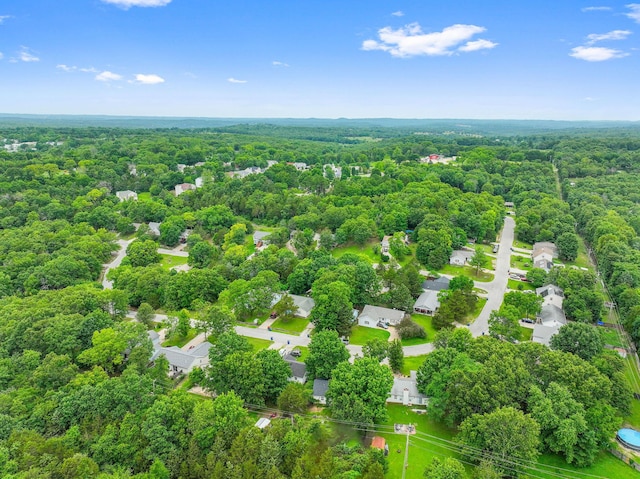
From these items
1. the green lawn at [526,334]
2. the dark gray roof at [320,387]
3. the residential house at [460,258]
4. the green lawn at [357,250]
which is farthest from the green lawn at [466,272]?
the dark gray roof at [320,387]

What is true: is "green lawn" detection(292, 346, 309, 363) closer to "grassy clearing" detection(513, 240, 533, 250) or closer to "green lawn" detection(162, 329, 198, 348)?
"green lawn" detection(162, 329, 198, 348)

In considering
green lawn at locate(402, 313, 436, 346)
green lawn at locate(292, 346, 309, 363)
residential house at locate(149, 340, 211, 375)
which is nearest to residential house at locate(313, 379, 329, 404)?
green lawn at locate(292, 346, 309, 363)

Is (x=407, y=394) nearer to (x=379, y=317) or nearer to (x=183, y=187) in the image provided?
(x=379, y=317)

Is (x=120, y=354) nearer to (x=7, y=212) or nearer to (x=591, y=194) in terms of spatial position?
(x=7, y=212)

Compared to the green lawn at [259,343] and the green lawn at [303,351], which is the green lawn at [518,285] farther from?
the green lawn at [259,343]

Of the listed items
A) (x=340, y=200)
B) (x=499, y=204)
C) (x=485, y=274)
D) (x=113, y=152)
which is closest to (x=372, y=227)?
(x=340, y=200)

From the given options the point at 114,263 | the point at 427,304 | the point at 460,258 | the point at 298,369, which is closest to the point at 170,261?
the point at 114,263

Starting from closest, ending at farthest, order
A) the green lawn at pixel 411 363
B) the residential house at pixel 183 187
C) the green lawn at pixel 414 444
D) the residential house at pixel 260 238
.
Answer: the green lawn at pixel 414 444
the green lawn at pixel 411 363
the residential house at pixel 260 238
the residential house at pixel 183 187
